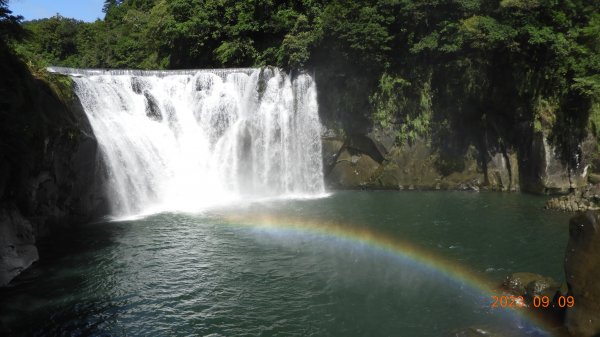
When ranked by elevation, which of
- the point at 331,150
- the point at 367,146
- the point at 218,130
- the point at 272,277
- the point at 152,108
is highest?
the point at 152,108

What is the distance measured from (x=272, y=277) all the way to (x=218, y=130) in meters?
15.6

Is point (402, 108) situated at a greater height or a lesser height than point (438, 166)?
greater

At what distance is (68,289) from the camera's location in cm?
1266

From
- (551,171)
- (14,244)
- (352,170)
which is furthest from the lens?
(352,170)

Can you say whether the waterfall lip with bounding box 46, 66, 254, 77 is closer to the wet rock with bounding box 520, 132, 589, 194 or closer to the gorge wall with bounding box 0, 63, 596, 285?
the gorge wall with bounding box 0, 63, 596, 285

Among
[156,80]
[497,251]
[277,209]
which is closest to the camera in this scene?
[497,251]

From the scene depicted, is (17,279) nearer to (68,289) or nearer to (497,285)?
(68,289)

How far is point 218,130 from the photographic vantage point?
27734 millimetres

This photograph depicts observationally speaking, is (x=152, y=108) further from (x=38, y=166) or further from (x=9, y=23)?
(x=9, y=23)

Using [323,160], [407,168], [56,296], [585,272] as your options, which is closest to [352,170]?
[323,160]

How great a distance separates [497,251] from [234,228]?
32.9ft

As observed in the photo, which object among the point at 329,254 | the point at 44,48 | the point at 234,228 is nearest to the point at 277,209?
the point at 234,228
